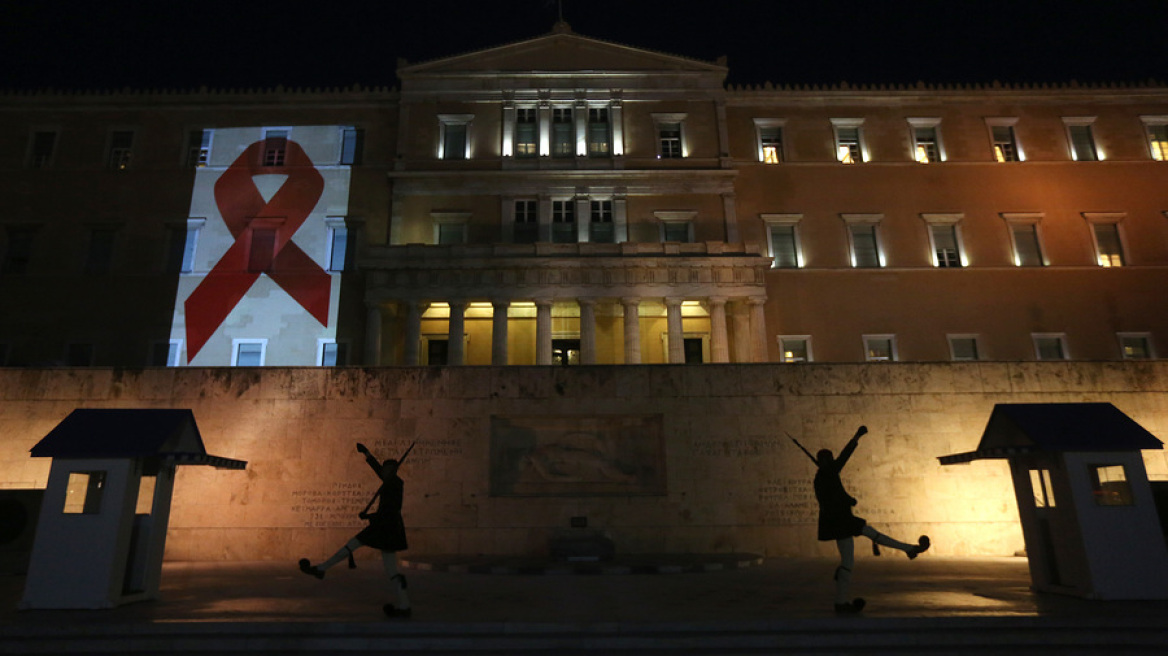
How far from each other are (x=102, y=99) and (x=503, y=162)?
68.6ft

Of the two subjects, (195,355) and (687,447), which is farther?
(195,355)

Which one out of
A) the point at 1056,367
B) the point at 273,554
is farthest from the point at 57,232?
the point at 1056,367

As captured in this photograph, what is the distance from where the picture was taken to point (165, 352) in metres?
32.3

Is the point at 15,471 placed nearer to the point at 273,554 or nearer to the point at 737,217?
the point at 273,554

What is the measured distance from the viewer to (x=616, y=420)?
50.5 feet

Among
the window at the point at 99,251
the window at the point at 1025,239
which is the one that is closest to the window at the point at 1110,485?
the window at the point at 1025,239

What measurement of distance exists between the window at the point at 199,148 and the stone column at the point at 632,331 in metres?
22.5

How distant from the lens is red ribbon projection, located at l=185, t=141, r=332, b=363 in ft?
108

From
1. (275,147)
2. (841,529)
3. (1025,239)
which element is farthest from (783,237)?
(841,529)

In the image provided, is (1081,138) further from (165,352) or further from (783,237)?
(165,352)

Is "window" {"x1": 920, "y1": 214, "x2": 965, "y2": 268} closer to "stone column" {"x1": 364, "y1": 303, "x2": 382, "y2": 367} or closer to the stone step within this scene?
"stone column" {"x1": 364, "y1": 303, "x2": 382, "y2": 367}

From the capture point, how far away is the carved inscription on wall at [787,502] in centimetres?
1475

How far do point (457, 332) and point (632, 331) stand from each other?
25.1ft

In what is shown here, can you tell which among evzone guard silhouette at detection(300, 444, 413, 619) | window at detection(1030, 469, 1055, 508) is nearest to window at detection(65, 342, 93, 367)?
evzone guard silhouette at detection(300, 444, 413, 619)
